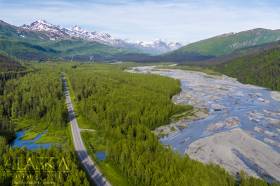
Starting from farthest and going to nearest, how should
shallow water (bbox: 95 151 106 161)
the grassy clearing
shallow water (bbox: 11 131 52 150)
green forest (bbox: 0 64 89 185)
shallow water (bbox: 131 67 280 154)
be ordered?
shallow water (bbox: 131 67 280 154)
shallow water (bbox: 11 131 52 150)
shallow water (bbox: 95 151 106 161)
the grassy clearing
green forest (bbox: 0 64 89 185)

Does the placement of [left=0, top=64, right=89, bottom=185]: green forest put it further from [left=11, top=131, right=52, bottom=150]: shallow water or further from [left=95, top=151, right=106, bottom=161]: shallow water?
[left=95, top=151, right=106, bottom=161]: shallow water

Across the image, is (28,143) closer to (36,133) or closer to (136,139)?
(36,133)

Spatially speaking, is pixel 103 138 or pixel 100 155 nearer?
pixel 100 155

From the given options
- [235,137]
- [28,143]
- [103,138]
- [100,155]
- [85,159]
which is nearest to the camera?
[85,159]

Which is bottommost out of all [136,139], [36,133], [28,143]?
[28,143]

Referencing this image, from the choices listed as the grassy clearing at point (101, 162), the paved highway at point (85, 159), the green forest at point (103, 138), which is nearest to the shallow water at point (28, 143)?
the green forest at point (103, 138)

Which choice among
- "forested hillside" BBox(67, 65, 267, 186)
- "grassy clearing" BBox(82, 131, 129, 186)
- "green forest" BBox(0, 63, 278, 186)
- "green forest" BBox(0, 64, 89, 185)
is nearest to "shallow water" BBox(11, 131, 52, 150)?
"green forest" BBox(0, 64, 89, 185)

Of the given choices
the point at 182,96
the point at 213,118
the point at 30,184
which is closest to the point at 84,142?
the point at 30,184

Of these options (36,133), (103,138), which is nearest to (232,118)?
(103,138)
